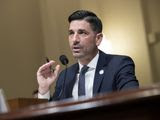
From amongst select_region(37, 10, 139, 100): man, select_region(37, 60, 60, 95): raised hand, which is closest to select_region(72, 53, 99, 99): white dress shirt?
select_region(37, 10, 139, 100): man

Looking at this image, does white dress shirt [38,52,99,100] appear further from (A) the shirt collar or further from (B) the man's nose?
(B) the man's nose

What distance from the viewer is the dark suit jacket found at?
1778 mm

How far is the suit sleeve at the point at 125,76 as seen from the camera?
171 centimetres

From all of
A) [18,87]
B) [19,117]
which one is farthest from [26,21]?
[19,117]

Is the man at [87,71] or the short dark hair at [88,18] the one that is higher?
the short dark hair at [88,18]

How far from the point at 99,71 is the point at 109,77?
11cm

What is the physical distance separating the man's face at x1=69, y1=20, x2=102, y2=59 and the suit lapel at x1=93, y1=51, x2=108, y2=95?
89 mm

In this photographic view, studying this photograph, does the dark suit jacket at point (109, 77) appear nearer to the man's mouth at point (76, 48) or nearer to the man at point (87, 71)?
the man at point (87, 71)

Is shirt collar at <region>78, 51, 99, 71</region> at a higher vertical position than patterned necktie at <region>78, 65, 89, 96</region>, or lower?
higher

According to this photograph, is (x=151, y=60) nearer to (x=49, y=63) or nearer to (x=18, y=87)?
(x=18, y=87)

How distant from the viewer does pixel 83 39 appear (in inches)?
84.9

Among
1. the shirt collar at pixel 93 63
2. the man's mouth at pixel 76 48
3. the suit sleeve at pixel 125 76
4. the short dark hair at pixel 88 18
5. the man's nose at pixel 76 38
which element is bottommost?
the suit sleeve at pixel 125 76

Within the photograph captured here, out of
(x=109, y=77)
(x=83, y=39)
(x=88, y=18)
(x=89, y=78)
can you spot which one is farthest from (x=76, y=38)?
(x=109, y=77)

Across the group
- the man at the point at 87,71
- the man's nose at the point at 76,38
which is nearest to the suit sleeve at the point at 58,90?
the man at the point at 87,71
